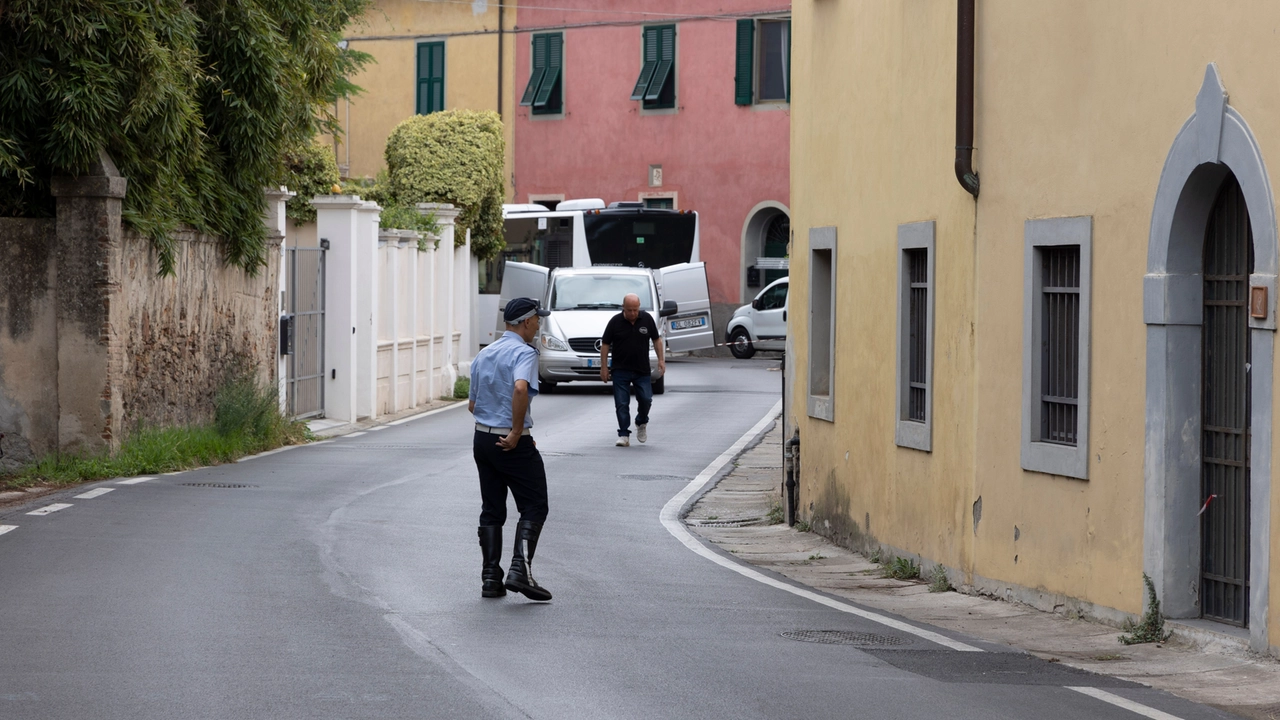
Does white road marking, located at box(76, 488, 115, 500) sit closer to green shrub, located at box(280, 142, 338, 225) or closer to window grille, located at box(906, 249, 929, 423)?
window grille, located at box(906, 249, 929, 423)

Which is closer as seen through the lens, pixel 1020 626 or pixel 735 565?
pixel 1020 626

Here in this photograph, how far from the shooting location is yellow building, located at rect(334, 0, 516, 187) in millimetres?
48938

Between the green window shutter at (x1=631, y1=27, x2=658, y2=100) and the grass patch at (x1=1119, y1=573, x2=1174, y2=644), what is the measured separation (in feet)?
126

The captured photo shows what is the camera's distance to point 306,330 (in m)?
22.7

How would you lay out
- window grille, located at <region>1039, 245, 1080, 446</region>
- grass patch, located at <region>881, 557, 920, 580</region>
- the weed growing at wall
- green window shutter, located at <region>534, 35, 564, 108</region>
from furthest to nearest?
green window shutter, located at <region>534, 35, 564, 108</region>
the weed growing at wall
grass patch, located at <region>881, 557, 920, 580</region>
window grille, located at <region>1039, 245, 1080, 446</region>

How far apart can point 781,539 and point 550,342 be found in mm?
16416

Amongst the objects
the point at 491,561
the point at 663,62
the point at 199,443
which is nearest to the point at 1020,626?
the point at 491,561

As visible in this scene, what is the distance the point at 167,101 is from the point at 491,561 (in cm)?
824

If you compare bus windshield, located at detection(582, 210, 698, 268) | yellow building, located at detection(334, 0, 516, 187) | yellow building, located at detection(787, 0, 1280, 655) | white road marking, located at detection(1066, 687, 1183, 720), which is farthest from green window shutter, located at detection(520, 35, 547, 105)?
white road marking, located at detection(1066, 687, 1183, 720)

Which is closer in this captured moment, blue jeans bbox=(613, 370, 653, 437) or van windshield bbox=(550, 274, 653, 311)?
blue jeans bbox=(613, 370, 653, 437)

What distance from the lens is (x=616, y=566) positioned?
1163cm

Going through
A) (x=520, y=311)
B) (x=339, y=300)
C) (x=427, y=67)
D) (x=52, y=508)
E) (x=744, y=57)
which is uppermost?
(x=427, y=67)

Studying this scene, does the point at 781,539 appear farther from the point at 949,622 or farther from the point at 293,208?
the point at 293,208

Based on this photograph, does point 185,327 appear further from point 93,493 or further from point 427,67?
point 427,67
